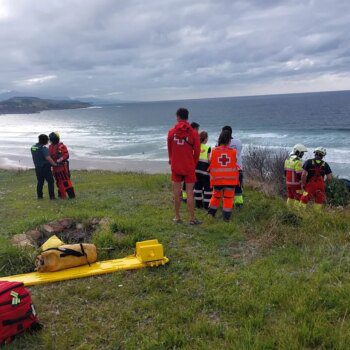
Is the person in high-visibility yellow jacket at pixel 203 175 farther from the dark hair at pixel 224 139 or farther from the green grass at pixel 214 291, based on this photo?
the green grass at pixel 214 291

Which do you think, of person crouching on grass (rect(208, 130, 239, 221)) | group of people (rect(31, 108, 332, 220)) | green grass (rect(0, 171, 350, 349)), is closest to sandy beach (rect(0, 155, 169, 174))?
group of people (rect(31, 108, 332, 220))

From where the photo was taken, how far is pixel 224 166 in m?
7.77

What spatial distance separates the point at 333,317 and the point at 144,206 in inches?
240

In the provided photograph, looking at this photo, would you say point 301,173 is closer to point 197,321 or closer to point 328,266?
point 328,266

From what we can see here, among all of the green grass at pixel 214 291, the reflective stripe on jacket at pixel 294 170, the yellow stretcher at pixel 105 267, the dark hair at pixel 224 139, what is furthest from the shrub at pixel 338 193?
the yellow stretcher at pixel 105 267

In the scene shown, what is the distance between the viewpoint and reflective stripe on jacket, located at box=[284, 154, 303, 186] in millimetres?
9438

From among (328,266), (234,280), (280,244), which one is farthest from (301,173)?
(234,280)

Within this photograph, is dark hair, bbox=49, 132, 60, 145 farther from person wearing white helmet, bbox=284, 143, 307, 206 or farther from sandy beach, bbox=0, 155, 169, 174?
sandy beach, bbox=0, 155, 169, 174

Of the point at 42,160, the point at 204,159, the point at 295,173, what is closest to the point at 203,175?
the point at 204,159

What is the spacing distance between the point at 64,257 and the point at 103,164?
Answer: 3036 centimetres

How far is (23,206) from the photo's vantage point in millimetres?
10547

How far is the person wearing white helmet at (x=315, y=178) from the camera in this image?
8859 millimetres

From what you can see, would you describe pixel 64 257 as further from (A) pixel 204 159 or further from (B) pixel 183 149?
(A) pixel 204 159

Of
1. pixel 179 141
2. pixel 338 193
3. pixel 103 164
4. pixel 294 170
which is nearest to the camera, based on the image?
pixel 179 141
